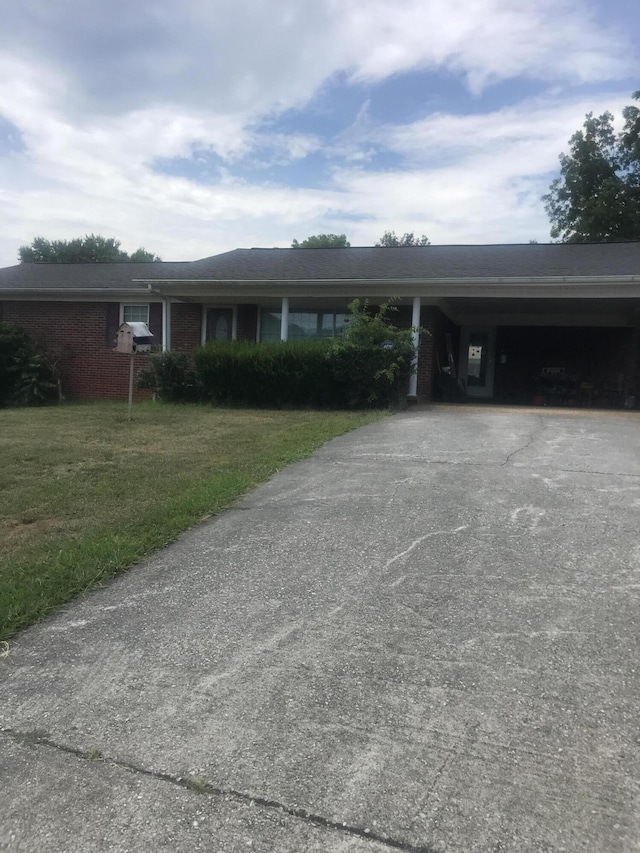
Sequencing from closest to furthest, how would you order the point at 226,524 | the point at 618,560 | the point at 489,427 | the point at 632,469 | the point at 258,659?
the point at 258,659 → the point at 618,560 → the point at 226,524 → the point at 632,469 → the point at 489,427

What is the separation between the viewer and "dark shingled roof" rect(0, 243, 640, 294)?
1411 centimetres

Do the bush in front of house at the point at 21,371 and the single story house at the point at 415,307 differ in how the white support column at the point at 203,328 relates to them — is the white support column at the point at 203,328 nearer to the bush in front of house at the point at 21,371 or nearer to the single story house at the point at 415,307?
the single story house at the point at 415,307

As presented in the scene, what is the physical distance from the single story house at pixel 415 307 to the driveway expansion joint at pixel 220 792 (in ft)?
40.1

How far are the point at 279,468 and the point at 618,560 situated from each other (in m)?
4.08

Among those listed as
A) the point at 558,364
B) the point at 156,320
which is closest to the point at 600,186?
the point at 558,364

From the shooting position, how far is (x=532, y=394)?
63.8 ft

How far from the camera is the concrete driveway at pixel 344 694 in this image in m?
2.30

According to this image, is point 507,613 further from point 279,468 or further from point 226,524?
point 279,468

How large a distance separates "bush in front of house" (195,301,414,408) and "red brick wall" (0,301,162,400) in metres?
4.16

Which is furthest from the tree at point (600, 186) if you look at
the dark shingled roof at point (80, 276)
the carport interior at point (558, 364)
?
the dark shingled roof at point (80, 276)

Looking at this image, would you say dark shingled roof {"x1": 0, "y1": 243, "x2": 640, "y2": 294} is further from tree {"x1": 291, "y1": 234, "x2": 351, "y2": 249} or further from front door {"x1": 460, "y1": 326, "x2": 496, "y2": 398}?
tree {"x1": 291, "y1": 234, "x2": 351, "y2": 249}

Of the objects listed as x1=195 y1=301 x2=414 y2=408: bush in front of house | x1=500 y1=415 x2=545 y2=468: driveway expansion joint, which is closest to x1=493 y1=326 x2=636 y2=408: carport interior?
x1=195 y1=301 x2=414 y2=408: bush in front of house

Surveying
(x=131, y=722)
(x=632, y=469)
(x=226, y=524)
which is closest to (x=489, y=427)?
(x=632, y=469)

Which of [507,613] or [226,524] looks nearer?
[507,613]
